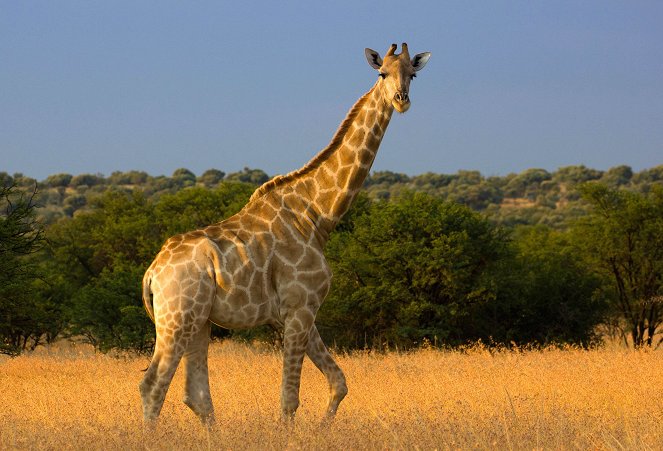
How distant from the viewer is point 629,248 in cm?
3212

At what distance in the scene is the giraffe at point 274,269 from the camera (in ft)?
31.8

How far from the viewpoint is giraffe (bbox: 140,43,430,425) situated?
968cm

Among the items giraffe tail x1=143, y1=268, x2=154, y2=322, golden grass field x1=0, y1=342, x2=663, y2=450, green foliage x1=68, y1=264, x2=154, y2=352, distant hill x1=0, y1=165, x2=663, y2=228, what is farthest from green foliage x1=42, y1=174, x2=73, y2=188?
giraffe tail x1=143, y1=268, x2=154, y2=322

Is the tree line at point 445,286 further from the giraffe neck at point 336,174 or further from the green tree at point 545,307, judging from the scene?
the giraffe neck at point 336,174

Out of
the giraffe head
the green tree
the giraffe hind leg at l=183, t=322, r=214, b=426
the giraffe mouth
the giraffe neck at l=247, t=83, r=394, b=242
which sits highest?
the giraffe head

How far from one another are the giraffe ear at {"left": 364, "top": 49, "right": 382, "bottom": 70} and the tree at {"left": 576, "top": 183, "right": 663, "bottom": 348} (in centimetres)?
2368

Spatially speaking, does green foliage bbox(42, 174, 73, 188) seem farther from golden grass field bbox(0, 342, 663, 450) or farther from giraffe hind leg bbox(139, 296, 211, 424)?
giraffe hind leg bbox(139, 296, 211, 424)

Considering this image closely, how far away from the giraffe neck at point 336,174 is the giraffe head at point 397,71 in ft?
0.75

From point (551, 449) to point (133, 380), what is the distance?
1156 cm

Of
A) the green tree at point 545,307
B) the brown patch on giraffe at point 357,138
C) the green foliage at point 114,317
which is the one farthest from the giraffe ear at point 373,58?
the green tree at point 545,307

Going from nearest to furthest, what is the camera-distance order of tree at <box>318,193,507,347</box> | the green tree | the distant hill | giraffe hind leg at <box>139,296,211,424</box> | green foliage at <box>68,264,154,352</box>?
giraffe hind leg at <box>139,296,211,424</box>, green foliage at <box>68,264,154,352</box>, tree at <box>318,193,507,347</box>, the green tree, the distant hill

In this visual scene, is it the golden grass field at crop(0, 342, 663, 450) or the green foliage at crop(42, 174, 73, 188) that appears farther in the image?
the green foliage at crop(42, 174, 73, 188)

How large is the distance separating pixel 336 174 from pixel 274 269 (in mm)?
1357

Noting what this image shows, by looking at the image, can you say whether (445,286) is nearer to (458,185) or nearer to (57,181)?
(458,185)
